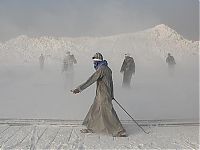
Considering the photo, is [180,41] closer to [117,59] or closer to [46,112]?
[117,59]

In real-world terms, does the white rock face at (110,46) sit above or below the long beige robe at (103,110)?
above

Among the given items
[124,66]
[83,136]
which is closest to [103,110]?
[83,136]

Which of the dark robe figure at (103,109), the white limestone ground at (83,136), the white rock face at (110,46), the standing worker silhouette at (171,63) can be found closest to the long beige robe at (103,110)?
the dark robe figure at (103,109)

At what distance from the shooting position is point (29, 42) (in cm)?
1028

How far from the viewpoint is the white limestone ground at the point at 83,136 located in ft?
17.5

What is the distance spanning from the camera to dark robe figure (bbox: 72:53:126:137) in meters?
5.88

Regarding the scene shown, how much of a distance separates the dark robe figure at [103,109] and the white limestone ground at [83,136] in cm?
11

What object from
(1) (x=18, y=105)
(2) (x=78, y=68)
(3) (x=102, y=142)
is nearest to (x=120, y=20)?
(2) (x=78, y=68)

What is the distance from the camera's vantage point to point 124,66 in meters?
9.67

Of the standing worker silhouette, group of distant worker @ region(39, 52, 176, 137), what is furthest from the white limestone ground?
the standing worker silhouette

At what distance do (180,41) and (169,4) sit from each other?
0.96 meters

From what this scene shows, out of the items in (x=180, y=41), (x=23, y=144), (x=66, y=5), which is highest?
(x=66, y=5)

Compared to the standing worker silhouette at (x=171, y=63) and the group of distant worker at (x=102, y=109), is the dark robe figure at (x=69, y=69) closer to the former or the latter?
the standing worker silhouette at (x=171, y=63)

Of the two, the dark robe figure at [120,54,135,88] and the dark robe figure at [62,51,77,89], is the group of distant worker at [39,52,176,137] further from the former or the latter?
the dark robe figure at [62,51,77,89]
